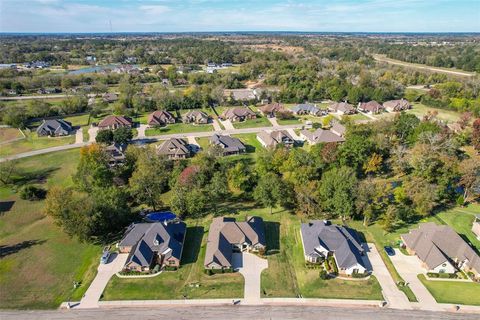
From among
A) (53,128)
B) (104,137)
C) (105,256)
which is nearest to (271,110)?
(104,137)

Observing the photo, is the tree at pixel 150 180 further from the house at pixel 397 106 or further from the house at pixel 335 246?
the house at pixel 397 106

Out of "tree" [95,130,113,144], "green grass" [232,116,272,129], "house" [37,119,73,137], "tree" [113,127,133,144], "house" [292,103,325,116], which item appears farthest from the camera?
"house" [292,103,325,116]

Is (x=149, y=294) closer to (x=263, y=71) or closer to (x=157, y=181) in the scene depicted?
(x=157, y=181)

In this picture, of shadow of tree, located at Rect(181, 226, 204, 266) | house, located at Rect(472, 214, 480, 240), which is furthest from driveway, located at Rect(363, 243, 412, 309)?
shadow of tree, located at Rect(181, 226, 204, 266)

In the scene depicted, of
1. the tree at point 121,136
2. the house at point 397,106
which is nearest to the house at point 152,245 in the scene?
the tree at point 121,136

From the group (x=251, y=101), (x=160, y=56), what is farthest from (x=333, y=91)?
(x=160, y=56)

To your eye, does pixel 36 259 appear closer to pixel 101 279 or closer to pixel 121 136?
pixel 101 279

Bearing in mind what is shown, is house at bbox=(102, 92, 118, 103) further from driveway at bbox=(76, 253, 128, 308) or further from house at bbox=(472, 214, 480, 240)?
house at bbox=(472, 214, 480, 240)
